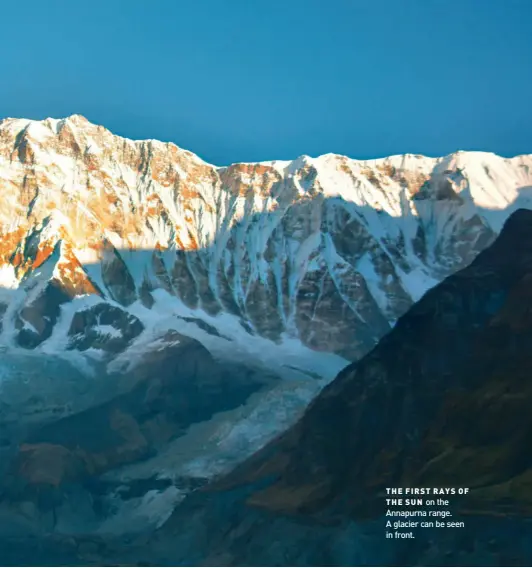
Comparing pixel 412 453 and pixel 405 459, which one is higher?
pixel 412 453

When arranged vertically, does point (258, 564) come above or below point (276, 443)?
below

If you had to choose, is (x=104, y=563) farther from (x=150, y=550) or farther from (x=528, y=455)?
(x=528, y=455)

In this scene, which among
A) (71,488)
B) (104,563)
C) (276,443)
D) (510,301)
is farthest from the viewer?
(71,488)

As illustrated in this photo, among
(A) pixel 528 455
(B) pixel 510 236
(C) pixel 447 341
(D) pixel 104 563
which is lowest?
(D) pixel 104 563

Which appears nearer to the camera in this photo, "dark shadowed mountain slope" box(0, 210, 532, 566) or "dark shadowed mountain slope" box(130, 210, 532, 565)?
"dark shadowed mountain slope" box(130, 210, 532, 565)

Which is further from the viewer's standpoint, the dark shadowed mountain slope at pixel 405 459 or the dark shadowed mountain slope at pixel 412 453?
the dark shadowed mountain slope at pixel 405 459

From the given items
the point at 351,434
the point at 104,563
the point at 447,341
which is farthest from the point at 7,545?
the point at 447,341

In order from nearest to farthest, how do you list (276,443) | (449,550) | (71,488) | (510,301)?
(449,550)
(510,301)
(276,443)
(71,488)

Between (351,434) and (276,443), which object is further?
(276,443)
